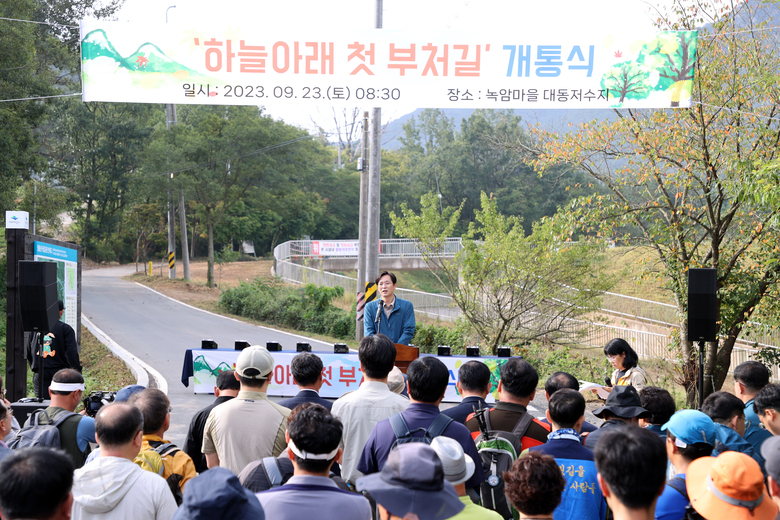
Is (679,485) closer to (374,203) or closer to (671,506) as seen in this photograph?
(671,506)

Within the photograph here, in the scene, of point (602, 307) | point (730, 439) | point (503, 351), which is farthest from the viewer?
point (602, 307)

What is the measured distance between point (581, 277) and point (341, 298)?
11475 millimetres

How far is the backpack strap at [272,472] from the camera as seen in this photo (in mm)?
2912

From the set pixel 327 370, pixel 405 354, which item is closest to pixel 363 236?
pixel 327 370

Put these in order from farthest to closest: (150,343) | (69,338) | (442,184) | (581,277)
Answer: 1. (442,184)
2. (150,343)
3. (581,277)
4. (69,338)

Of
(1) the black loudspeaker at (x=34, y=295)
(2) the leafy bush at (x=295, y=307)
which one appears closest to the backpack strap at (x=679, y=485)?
(1) the black loudspeaker at (x=34, y=295)

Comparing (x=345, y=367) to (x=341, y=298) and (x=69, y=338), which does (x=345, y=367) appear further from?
(x=341, y=298)

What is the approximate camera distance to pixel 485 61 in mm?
7957

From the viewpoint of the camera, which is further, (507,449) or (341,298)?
(341,298)

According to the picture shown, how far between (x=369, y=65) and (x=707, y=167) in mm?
5036

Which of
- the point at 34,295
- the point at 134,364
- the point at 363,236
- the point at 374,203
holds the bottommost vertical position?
the point at 134,364

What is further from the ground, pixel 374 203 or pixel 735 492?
pixel 374 203

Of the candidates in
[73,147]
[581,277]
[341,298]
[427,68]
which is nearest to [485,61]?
[427,68]

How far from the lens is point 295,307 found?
67.2 ft
